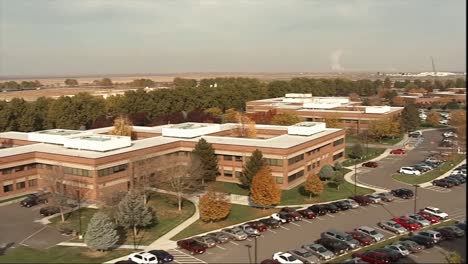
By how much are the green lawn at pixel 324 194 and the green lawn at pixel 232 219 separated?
13.1 ft

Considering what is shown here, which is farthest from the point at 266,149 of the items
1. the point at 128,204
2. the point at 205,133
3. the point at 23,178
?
the point at 23,178

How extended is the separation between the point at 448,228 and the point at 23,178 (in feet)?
145

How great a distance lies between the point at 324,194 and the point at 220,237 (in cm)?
1804

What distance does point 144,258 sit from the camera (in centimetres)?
3191

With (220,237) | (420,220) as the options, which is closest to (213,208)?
(220,237)

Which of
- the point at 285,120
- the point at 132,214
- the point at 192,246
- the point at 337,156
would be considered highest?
the point at 285,120

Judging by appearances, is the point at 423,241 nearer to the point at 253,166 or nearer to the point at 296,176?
the point at 253,166

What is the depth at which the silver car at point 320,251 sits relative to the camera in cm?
3242

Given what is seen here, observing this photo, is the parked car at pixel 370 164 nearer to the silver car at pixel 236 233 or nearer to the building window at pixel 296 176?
the building window at pixel 296 176

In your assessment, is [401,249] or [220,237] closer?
[401,249]

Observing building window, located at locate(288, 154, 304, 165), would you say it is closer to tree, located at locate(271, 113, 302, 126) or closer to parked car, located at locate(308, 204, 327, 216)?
parked car, located at locate(308, 204, 327, 216)

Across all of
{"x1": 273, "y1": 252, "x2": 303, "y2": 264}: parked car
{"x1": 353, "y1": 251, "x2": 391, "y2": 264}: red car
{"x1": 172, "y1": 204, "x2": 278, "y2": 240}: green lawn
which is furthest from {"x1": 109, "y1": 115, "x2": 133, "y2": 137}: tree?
{"x1": 353, "y1": 251, "x2": 391, "y2": 264}: red car

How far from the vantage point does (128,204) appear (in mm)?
37562

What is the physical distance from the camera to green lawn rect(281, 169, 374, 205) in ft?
159
